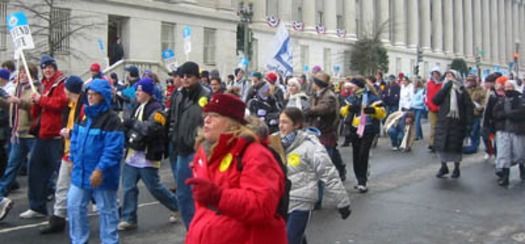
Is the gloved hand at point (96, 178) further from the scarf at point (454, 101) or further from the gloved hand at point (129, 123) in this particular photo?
the scarf at point (454, 101)

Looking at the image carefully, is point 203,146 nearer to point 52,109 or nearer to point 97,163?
point 97,163

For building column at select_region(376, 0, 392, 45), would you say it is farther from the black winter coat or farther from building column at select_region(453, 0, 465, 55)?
the black winter coat

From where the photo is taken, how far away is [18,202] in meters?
8.62

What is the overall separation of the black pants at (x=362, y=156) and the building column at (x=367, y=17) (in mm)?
47117

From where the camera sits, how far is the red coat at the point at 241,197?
9.57 feet

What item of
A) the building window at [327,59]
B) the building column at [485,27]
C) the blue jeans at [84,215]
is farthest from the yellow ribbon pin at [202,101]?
the building column at [485,27]

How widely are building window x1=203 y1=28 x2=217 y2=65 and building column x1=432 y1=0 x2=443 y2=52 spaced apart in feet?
136

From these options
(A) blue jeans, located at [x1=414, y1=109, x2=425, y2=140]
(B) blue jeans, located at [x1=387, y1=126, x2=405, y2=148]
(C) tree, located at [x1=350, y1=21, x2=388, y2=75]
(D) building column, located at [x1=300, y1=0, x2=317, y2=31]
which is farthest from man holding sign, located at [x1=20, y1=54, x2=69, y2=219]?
(C) tree, located at [x1=350, y1=21, x2=388, y2=75]

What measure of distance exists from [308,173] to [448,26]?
7058cm

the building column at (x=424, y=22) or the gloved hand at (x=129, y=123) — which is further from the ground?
the building column at (x=424, y=22)

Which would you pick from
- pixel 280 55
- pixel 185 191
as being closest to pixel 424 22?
pixel 280 55

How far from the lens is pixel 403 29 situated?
2419 inches

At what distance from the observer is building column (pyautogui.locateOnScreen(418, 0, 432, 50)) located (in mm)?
65438

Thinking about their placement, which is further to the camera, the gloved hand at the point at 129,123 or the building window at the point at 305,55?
the building window at the point at 305,55
